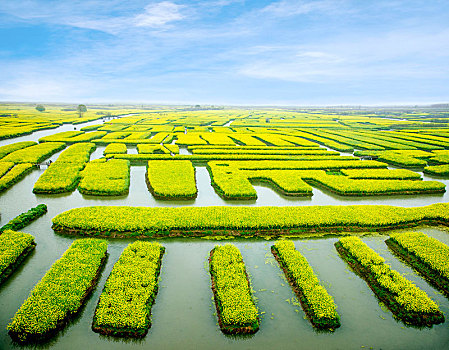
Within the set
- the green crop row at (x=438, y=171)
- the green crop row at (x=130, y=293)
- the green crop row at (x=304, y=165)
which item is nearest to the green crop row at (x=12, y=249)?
the green crop row at (x=130, y=293)

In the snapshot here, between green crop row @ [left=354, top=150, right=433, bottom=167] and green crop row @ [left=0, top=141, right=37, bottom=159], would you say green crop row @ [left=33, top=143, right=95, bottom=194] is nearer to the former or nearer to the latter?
green crop row @ [left=0, top=141, right=37, bottom=159]

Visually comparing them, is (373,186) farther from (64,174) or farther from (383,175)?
(64,174)

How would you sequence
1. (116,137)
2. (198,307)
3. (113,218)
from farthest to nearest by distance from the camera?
(116,137), (113,218), (198,307)

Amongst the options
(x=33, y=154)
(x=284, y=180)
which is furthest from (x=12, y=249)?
(x=33, y=154)

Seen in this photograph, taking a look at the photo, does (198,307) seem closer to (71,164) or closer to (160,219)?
(160,219)

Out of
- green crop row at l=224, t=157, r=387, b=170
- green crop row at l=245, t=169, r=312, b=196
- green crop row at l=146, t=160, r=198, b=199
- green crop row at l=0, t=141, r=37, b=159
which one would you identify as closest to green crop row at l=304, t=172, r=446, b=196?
green crop row at l=245, t=169, r=312, b=196

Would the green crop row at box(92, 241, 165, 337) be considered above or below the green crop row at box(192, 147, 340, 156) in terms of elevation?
below

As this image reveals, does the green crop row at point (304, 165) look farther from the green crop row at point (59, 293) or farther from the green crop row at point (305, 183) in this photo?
the green crop row at point (59, 293)

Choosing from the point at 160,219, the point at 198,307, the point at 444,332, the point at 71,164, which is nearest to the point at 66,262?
the point at 160,219
